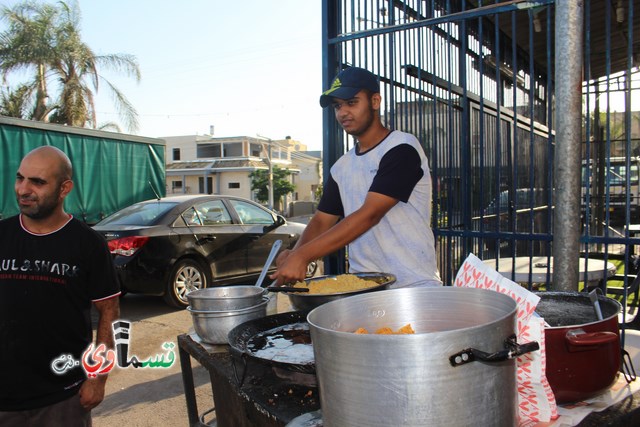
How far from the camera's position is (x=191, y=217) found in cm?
770

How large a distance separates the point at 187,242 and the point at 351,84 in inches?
221

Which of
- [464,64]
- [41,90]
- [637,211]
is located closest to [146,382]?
[464,64]

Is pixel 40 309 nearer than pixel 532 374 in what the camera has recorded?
No

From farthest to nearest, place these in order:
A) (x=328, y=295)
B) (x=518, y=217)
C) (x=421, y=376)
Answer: (x=518, y=217) → (x=328, y=295) → (x=421, y=376)

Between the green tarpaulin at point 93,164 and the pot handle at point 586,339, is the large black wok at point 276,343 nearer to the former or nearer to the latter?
the pot handle at point 586,339

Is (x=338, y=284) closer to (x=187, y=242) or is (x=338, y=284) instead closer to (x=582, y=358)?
(x=582, y=358)

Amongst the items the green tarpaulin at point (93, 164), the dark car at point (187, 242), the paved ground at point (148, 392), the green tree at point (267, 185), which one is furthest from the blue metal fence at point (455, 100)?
the green tree at point (267, 185)

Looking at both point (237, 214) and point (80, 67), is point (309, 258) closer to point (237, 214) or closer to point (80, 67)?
point (237, 214)

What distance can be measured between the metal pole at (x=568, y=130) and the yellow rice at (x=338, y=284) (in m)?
0.72

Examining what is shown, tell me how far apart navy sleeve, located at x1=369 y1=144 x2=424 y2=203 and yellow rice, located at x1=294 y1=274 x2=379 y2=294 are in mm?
376

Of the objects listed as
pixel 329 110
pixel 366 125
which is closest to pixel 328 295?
pixel 366 125

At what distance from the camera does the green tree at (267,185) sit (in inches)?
1727

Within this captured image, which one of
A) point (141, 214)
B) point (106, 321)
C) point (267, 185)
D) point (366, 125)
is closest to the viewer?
point (366, 125)

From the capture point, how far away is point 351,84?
2230 millimetres
